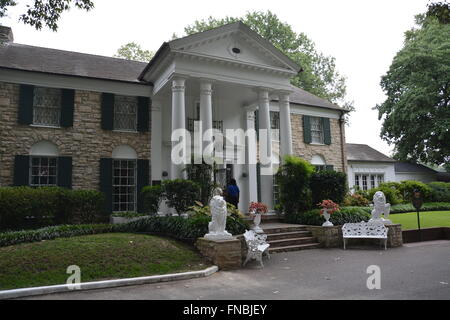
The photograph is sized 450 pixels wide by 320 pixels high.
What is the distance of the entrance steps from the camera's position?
10.5 metres

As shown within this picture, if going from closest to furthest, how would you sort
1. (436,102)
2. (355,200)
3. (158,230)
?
(158,230)
(355,200)
(436,102)

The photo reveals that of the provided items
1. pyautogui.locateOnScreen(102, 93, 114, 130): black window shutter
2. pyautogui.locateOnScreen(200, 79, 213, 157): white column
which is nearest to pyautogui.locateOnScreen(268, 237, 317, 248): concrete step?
pyautogui.locateOnScreen(200, 79, 213, 157): white column

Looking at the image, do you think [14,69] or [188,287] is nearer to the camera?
[188,287]

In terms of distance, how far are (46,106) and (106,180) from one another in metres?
3.71

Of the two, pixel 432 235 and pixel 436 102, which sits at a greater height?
pixel 436 102

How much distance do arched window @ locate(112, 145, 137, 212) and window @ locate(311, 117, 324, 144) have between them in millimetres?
10043

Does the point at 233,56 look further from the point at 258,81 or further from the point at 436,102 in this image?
the point at 436,102

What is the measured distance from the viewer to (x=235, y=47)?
46.4 ft

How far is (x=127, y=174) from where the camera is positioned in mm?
14711

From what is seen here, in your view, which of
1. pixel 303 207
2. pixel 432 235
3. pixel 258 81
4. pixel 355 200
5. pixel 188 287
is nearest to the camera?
pixel 188 287

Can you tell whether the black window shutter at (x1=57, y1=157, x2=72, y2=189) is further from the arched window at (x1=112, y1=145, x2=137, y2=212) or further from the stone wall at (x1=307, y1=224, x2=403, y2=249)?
the stone wall at (x1=307, y1=224, x2=403, y2=249)

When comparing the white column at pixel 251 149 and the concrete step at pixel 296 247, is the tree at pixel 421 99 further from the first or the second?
the concrete step at pixel 296 247
